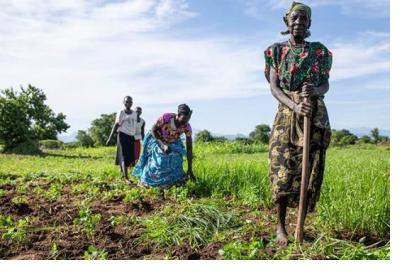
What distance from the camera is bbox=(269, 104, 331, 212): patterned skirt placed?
169 inches

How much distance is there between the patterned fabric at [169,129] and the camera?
7.09 meters

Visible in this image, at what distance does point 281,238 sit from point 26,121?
1727 cm

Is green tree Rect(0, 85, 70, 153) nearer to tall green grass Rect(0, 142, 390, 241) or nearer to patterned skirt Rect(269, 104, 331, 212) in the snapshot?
tall green grass Rect(0, 142, 390, 241)

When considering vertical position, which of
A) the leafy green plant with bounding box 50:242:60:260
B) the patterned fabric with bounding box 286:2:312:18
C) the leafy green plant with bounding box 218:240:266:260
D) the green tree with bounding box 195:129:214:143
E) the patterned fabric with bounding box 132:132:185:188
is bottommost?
the leafy green plant with bounding box 50:242:60:260

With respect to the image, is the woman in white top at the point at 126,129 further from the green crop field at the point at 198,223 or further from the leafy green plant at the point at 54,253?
the leafy green plant at the point at 54,253

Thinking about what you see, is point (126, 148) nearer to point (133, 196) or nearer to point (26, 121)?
point (133, 196)

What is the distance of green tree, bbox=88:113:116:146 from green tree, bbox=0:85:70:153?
5285 mm

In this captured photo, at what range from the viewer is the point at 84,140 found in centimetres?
2742

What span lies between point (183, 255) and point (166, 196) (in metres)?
2.63

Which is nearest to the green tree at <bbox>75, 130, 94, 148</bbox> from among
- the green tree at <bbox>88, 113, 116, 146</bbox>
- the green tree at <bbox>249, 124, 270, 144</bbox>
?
the green tree at <bbox>88, 113, 116, 146</bbox>

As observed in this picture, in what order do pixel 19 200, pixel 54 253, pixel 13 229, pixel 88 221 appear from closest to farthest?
1. pixel 54 253
2. pixel 13 229
3. pixel 88 221
4. pixel 19 200

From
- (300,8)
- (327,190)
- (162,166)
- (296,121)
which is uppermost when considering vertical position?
(300,8)

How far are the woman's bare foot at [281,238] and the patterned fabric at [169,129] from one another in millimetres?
2913

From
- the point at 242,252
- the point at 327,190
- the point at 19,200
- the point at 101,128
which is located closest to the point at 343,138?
the point at 101,128
